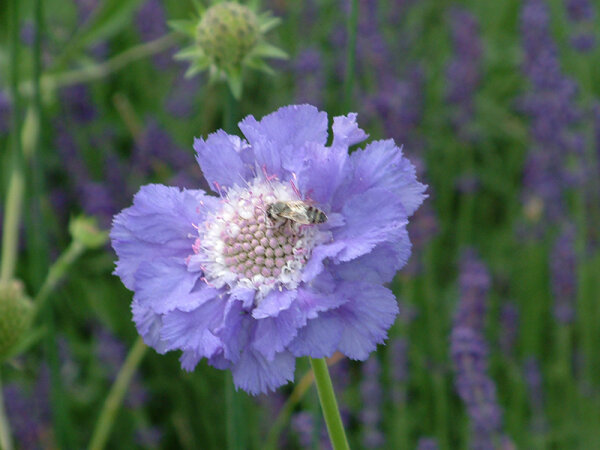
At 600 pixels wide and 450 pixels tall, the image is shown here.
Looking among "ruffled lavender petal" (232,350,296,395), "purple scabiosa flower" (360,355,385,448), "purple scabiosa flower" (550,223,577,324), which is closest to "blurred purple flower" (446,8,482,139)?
"purple scabiosa flower" (550,223,577,324)

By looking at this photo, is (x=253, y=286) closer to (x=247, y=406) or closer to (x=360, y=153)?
(x=360, y=153)

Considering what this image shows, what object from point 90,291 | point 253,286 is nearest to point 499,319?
point 90,291

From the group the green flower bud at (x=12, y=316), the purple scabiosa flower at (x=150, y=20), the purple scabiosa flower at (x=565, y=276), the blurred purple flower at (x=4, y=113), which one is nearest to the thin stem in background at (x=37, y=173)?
the green flower bud at (x=12, y=316)

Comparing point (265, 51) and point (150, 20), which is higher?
point (150, 20)

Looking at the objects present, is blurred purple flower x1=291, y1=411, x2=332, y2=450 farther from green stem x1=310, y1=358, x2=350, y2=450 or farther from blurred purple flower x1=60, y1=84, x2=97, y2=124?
blurred purple flower x1=60, y1=84, x2=97, y2=124

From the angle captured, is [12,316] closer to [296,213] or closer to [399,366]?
[296,213]

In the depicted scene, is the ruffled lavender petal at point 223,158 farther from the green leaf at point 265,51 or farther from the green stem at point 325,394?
the green leaf at point 265,51

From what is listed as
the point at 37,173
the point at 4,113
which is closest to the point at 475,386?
the point at 37,173
